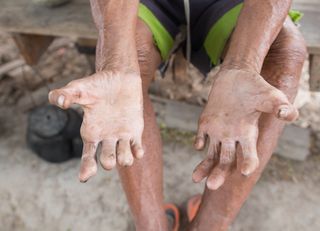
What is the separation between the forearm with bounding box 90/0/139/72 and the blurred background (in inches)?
18.7

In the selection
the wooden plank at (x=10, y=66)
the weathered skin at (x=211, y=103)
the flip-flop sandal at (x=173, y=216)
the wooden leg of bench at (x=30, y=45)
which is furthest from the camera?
the wooden plank at (x=10, y=66)

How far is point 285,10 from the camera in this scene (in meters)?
1.33

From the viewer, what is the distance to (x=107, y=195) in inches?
78.9

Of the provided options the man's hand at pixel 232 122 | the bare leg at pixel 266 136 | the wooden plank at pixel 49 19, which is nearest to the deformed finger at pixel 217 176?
the man's hand at pixel 232 122

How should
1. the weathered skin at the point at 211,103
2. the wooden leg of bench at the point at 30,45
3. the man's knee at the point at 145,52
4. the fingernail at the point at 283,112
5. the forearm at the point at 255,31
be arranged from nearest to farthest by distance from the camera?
the fingernail at the point at 283,112 → the weathered skin at the point at 211,103 → the forearm at the point at 255,31 → the man's knee at the point at 145,52 → the wooden leg of bench at the point at 30,45

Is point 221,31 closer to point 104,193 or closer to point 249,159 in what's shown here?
point 249,159

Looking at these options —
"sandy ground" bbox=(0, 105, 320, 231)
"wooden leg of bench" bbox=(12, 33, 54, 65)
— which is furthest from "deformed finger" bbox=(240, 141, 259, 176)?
"wooden leg of bench" bbox=(12, 33, 54, 65)

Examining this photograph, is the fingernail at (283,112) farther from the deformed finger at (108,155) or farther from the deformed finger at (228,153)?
the deformed finger at (108,155)

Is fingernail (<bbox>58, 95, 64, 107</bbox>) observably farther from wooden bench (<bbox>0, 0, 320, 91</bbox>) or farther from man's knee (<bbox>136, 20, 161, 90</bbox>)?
wooden bench (<bbox>0, 0, 320, 91</bbox>)

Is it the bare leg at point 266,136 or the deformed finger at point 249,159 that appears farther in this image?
the bare leg at point 266,136

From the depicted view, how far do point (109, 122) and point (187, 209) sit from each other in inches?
33.7

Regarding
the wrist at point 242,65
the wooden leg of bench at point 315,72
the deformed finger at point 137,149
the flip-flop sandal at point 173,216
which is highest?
the wrist at point 242,65

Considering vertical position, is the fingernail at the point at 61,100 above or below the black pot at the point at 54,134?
above

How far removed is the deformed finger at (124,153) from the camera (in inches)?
43.8
